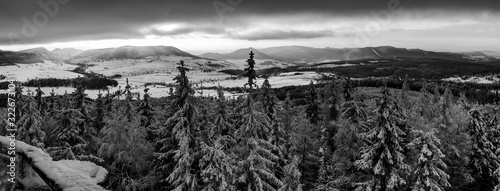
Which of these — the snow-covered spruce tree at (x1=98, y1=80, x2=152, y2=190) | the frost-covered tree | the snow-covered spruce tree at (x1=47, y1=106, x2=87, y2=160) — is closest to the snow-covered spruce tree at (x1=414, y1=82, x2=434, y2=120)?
the frost-covered tree

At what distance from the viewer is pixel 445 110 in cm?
4338

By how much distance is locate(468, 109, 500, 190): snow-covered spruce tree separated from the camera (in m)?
39.0

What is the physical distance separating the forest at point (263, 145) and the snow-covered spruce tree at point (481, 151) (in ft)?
0.37

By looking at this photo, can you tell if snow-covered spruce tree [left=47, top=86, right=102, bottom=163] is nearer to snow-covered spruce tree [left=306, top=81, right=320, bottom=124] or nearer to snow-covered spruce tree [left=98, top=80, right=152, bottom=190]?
snow-covered spruce tree [left=98, top=80, right=152, bottom=190]

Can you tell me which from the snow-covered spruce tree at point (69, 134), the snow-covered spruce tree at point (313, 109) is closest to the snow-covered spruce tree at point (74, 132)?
the snow-covered spruce tree at point (69, 134)

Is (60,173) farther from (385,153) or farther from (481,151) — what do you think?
(481,151)

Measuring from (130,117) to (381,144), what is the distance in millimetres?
23397

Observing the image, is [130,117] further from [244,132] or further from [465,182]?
[465,182]

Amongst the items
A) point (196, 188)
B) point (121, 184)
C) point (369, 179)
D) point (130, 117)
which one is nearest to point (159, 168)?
point (121, 184)

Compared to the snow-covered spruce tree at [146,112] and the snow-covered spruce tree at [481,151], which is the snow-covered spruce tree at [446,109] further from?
the snow-covered spruce tree at [146,112]

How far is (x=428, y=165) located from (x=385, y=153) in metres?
4.35

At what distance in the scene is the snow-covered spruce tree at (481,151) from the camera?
39.0 meters

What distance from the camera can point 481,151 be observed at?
129 feet

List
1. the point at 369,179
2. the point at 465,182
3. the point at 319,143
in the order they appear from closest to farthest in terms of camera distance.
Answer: the point at 369,179, the point at 465,182, the point at 319,143
